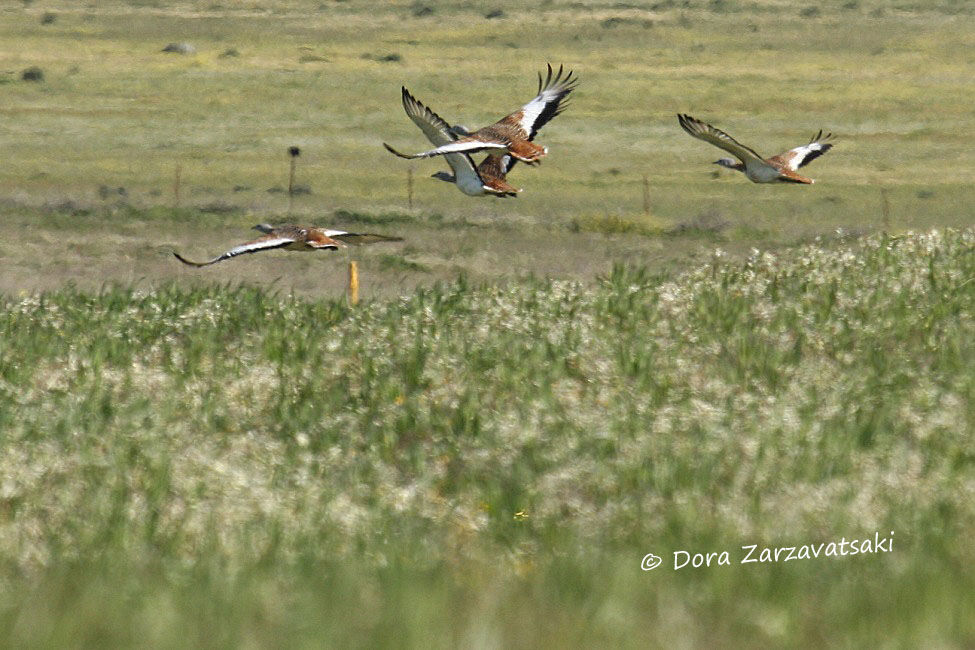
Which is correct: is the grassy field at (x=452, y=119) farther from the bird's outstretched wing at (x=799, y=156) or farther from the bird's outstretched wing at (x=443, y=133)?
the bird's outstretched wing at (x=443, y=133)

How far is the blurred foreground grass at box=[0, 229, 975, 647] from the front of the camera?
6.37 m

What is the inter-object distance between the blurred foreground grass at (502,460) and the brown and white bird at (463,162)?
113cm

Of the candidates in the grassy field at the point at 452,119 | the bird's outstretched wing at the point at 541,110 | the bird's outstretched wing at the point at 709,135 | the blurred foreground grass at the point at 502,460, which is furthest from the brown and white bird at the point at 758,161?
the grassy field at the point at 452,119

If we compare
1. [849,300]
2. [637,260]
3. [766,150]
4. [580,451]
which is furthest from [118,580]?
[766,150]

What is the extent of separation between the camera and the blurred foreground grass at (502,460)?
6371mm

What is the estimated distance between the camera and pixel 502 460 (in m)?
10.4

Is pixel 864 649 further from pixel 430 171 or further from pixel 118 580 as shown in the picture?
pixel 430 171

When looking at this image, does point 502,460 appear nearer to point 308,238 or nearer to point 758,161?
point 308,238

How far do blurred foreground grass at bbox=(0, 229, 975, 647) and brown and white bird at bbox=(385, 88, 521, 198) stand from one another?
113 centimetres

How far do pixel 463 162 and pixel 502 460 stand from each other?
7007 millimetres

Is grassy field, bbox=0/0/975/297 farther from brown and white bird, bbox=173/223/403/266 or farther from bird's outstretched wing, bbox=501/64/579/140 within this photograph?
brown and white bird, bbox=173/223/403/266

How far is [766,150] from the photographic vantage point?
53844 millimetres

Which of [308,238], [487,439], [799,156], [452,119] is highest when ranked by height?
[799,156]

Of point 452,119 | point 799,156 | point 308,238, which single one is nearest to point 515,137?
point 308,238
